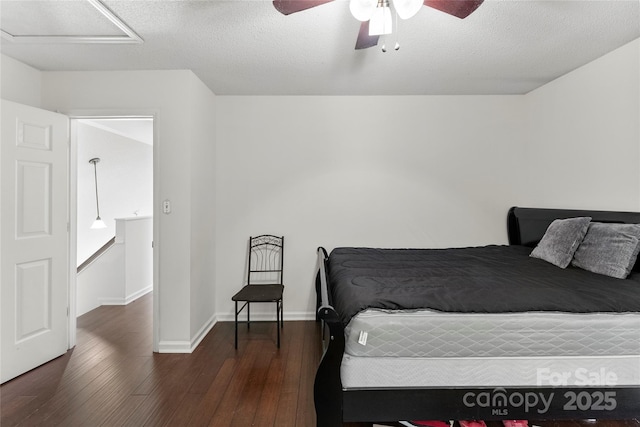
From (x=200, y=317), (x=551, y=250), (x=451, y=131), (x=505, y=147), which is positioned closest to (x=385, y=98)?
(x=451, y=131)

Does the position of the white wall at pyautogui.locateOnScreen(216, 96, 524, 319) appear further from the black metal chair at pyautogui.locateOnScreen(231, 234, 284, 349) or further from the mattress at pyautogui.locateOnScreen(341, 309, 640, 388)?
the mattress at pyautogui.locateOnScreen(341, 309, 640, 388)

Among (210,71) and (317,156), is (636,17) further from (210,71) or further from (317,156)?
(210,71)

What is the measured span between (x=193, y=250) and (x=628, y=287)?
3116mm

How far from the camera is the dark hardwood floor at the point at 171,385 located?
177 centimetres

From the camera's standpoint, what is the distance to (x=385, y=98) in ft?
10.8

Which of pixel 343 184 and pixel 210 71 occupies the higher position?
pixel 210 71

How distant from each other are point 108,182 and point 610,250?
575cm

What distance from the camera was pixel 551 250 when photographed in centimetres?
232

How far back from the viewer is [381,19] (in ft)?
5.11

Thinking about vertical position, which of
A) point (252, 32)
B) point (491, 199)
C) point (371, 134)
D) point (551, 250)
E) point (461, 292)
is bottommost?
point (461, 292)

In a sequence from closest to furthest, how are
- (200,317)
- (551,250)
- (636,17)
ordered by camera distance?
(636,17) < (551,250) < (200,317)

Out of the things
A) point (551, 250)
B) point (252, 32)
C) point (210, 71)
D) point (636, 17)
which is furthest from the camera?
point (210, 71)

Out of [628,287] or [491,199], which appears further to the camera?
[491,199]

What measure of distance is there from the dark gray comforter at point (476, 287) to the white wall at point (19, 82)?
300 cm
